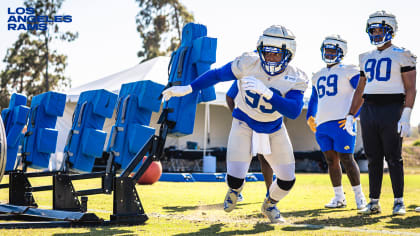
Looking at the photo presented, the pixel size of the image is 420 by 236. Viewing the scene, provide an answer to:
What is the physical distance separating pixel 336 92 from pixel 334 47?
1.78 ft

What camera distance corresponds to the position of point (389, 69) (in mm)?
5270

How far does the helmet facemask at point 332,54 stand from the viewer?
6258 mm

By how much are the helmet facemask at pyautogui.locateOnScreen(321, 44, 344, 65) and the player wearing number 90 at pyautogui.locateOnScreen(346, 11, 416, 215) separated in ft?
2.52

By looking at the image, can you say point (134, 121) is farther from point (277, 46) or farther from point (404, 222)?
point (404, 222)

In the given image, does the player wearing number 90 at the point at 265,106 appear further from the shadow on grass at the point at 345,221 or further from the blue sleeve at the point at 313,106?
the blue sleeve at the point at 313,106

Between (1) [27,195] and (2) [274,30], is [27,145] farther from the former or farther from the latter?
(2) [274,30]

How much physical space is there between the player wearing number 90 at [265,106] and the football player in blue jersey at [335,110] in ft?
5.42

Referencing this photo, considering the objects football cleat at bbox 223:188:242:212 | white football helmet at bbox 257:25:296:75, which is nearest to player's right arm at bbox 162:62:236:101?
white football helmet at bbox 257:25:296:75

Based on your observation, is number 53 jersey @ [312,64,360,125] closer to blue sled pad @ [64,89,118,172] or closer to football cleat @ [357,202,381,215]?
football cleat @ [357,202,381,215]

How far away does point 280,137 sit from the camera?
14.9 ft

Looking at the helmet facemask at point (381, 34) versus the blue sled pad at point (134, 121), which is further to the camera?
the blue sled pad at point (134, 121)

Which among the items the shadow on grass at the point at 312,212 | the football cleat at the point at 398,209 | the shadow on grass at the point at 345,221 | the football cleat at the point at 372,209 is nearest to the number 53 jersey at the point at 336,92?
the shadow on grass at the point at 312,212

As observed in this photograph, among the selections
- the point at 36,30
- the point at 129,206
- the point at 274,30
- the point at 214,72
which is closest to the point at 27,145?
the point at 129,206

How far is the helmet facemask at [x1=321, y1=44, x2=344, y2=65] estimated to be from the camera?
6.26 meters
